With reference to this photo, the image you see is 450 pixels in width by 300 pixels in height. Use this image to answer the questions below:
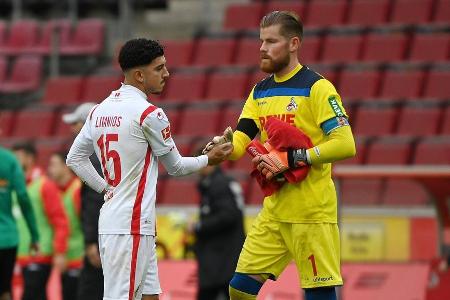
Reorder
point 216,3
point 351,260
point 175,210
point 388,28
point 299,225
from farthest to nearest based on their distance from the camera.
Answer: point 216,3 < point 388,28 < point 175,210 < point 351,260 < point 299,225

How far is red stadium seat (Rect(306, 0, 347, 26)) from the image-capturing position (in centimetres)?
1858


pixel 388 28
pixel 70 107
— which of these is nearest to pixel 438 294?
pixel 388 28

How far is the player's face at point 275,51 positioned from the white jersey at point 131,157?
33.2 inches

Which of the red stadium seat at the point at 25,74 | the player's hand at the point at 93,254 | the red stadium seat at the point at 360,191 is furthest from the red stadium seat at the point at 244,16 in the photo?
the player's hand at the point at 93,254

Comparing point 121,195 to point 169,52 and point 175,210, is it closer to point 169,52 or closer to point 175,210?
point 175,210

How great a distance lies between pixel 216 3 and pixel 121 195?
13.7 m

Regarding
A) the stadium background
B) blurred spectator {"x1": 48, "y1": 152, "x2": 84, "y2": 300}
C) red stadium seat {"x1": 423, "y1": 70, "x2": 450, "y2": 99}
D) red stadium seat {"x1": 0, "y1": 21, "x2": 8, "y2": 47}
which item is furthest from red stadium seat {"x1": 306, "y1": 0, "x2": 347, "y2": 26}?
blurred spectator {"x1": 48, "y1": 152, "x2": 84, "y2": 300}

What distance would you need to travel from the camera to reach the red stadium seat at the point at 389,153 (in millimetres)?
15273

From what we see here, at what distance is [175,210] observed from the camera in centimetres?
1439

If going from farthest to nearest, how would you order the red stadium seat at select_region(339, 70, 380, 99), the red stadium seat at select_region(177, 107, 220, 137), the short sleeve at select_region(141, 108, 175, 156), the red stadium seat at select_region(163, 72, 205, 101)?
1. the red stadium seat at select_region(163, 72, 205, 101)
2. the red stadium seat at select_region(177, 107, 220, 137)
3. the red stadium seat at select_region(339, 70, 380, 99)
4. the short sleeve at select_region(141, 108, 175, 156)

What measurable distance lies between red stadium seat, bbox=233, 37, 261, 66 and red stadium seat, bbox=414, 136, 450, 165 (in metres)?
3.76

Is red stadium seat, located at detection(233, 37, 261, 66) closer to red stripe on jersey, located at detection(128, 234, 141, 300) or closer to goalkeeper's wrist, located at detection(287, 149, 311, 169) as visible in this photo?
goalkeeper's wrist, located at detection(287, 149, 311, 169)

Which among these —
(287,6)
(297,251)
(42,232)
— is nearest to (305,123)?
(297,251)

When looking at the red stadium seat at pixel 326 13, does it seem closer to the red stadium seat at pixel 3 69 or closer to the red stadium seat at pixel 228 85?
the red stadium seat at pixel 228 85
